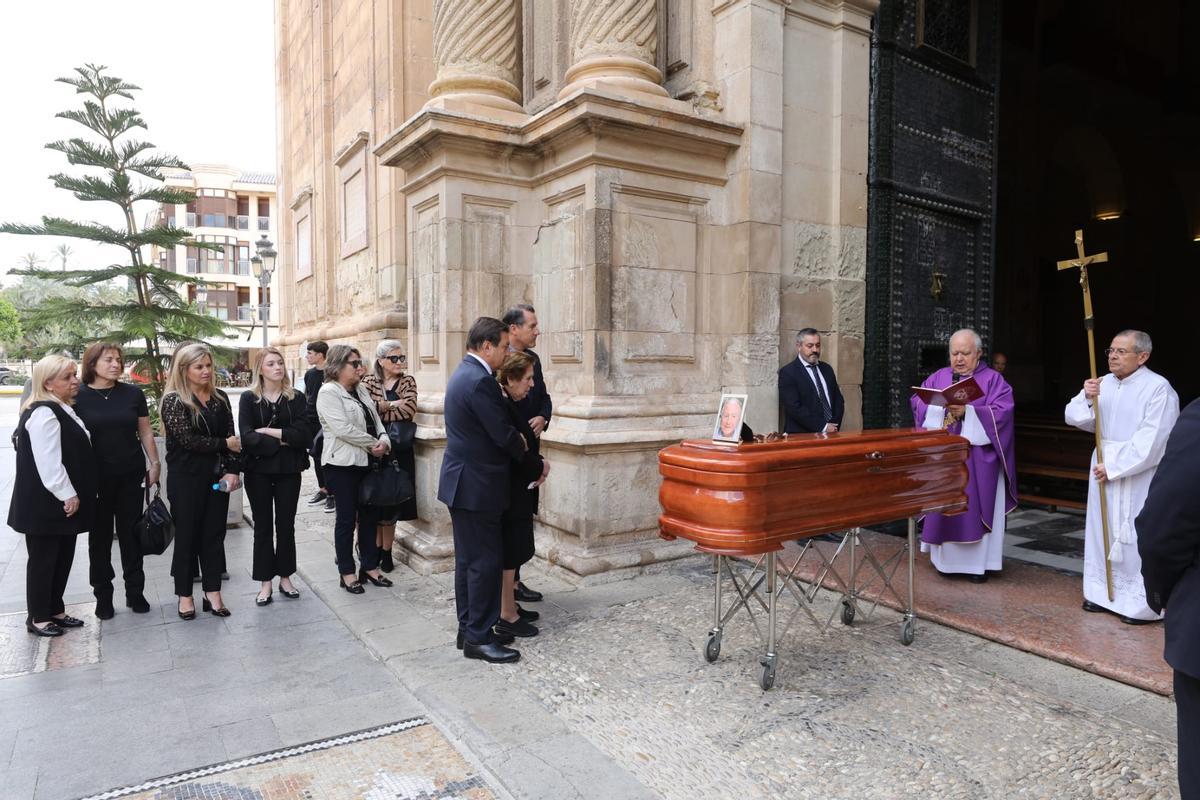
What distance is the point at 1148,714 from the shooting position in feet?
11.2

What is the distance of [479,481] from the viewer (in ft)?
13.6

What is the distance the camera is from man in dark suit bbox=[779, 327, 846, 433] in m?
6.17

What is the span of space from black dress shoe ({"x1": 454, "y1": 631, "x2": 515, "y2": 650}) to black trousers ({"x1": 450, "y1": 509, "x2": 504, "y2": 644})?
4 centimetres

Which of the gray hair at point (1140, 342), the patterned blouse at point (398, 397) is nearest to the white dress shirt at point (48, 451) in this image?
the patterned blouse at point (398, 397)

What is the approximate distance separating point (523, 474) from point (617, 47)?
12.1 ft

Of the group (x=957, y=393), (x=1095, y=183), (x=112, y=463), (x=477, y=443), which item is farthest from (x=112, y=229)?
(x=1095, y=183)

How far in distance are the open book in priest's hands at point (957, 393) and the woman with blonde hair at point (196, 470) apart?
14.7 feet

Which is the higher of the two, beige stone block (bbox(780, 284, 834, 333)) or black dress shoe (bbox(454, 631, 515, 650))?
beige stone block (bbox(780, 284, 834, 333))

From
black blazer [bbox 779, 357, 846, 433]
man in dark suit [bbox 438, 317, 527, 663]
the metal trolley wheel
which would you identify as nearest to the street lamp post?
black blazer [bbox 779, 357, 846, 433]

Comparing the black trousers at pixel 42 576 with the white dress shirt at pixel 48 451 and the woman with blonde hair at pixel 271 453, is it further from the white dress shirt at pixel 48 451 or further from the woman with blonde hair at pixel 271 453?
the woman with blonde hair at pixel 271 453

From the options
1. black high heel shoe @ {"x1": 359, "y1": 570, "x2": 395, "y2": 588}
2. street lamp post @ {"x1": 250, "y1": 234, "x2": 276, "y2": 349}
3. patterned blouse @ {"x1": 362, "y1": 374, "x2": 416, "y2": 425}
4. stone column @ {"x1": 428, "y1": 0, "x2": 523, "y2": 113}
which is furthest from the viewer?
street lamp post @ {"x1": 250, "y1": 234, "x2": 276, "y2": 349}

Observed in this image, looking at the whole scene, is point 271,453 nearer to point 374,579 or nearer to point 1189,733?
point 374,579

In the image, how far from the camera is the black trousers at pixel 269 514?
5180 mm

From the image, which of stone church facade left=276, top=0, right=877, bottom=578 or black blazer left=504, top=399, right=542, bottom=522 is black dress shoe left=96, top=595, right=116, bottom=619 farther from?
black blazer left=504, top=399, right=542, bottom=522
